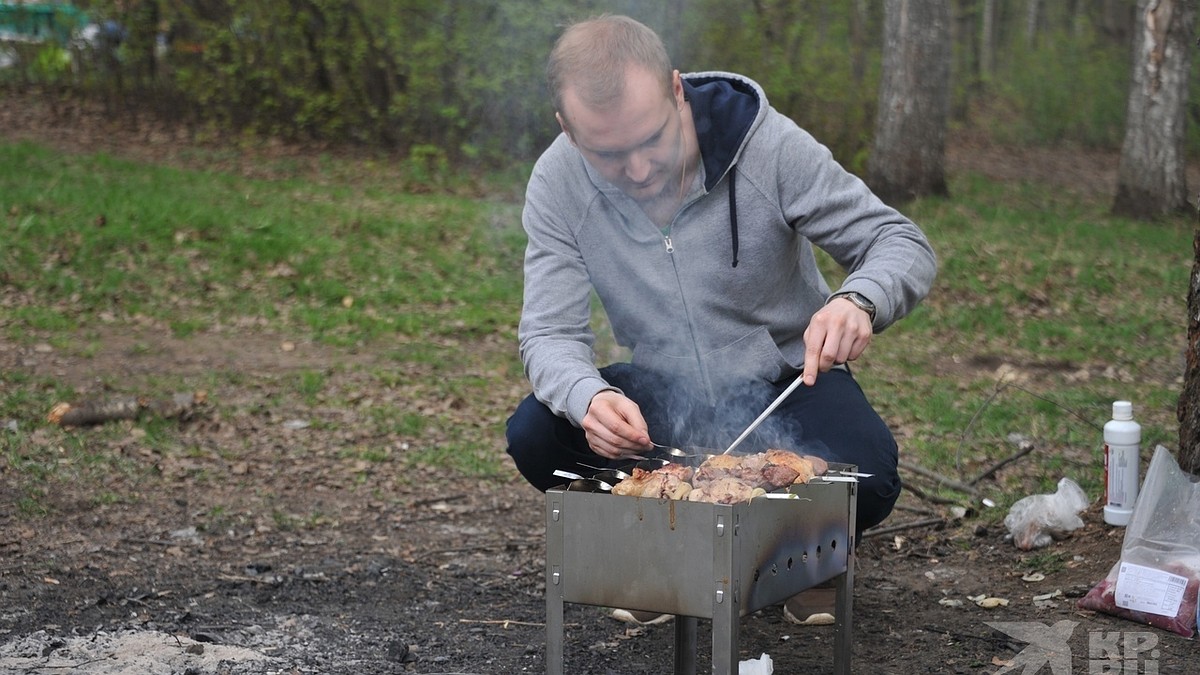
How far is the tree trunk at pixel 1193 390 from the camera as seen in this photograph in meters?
3.34

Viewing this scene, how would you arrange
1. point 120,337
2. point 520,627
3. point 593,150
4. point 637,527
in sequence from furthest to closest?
1. point 120,337
2. point 520,627
3. point 593,150
4. point 637,527

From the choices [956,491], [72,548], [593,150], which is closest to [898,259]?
[593,150]

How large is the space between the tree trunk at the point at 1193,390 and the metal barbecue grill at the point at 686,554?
4.49 ft

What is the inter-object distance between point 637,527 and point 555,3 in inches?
398

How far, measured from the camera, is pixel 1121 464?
3609 mm

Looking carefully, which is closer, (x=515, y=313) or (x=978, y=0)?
(x=515, y=313)

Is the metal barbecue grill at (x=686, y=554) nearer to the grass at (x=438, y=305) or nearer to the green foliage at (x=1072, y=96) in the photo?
the grass at (x=438, y=305)

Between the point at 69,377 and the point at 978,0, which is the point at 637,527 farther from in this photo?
the point at 978,0

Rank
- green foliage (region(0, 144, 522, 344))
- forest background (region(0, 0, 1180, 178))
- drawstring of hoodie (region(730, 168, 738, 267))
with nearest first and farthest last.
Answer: drawstring of hoodie (region(730, 168, 738, 267))
green foliage (region(0, 144, 522, 344))
forest background (region(0, 0, 1180, 178))

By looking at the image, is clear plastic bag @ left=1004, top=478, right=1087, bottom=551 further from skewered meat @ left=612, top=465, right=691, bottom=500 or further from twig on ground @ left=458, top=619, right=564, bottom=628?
skewered meat @ left=612, top=465, right=691, bottom=500

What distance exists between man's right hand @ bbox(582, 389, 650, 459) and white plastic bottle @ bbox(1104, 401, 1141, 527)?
1713 mm

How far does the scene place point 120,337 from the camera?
6.94 m

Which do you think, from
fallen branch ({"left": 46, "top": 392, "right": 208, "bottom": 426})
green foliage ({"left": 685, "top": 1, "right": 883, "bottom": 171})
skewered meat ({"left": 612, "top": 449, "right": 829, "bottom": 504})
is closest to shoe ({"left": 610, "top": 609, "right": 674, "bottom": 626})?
skewered meat ({"left": 612, "top": 449, "right": 829, "bottom": 504})

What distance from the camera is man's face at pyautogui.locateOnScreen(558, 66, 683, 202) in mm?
2842
